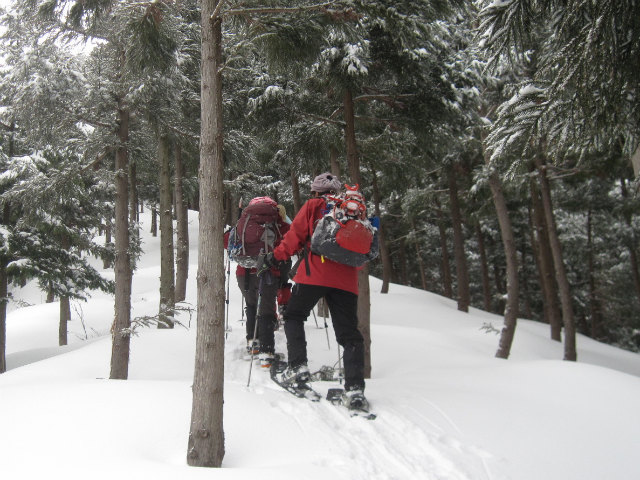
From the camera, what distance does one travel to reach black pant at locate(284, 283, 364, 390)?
465 centimetres

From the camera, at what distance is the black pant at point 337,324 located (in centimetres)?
465

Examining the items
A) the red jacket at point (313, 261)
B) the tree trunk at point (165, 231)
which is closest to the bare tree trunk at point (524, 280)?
the tree trunk at point (165, 231)

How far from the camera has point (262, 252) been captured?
629cm

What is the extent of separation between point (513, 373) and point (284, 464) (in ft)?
14.1

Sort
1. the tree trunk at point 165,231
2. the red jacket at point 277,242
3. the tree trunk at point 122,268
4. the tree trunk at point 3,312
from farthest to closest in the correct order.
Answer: the tree trunk at point 3,312, the tree trunk at point 165,231, the red jacket at point 277,242, the tree trunk at point 122,268

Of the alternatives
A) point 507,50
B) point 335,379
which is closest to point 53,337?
point 335,379

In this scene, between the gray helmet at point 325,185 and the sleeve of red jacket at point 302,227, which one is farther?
the gray helmet at point 325,185

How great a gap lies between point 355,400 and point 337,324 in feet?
2.57

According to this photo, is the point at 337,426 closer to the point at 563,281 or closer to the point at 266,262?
the point at 266,262

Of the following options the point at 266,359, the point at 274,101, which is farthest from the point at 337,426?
the point at 274,101

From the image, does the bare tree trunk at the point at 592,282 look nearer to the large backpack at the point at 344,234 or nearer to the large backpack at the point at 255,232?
the large backpack at the point at 255,232

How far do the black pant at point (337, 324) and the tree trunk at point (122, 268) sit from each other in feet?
7.89

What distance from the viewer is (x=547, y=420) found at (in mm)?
4582

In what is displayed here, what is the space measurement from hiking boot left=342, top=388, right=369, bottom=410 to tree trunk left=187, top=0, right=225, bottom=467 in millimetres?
1635
